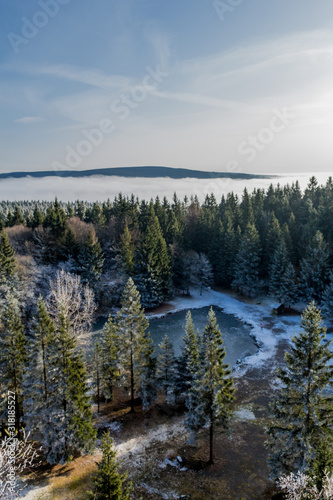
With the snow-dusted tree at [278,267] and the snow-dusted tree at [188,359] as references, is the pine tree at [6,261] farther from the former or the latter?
the snow-dusted tree at [278,267]

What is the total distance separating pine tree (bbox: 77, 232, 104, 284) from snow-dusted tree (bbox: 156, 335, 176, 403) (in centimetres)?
3178

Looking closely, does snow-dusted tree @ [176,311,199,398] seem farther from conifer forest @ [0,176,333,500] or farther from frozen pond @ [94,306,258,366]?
frozen pond @ [94,306,258,366]

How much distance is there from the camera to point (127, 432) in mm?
26719

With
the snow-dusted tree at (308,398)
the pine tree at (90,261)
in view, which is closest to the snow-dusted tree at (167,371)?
the snow-dusted tree at (308,398)

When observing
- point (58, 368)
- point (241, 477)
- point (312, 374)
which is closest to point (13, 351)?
point (58, 368)

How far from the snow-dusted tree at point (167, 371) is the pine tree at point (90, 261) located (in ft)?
104

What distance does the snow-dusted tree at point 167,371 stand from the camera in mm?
30250

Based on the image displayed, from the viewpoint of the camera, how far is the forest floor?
66.2 ft

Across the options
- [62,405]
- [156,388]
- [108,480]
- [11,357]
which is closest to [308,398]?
[108,480]

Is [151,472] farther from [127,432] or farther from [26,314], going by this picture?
[26,314]

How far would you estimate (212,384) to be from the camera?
2181 centimetres

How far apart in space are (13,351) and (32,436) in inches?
310

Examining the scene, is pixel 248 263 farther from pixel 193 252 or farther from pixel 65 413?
pixel 65 413

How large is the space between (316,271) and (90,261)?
140ft
